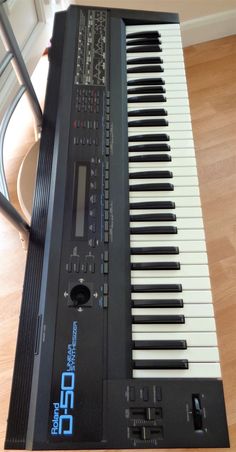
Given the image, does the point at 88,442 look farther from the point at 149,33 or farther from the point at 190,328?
the point at 149,33

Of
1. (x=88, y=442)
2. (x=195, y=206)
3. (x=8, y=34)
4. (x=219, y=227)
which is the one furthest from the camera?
(x=219, y=227)

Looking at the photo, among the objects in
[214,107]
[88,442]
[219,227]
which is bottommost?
[88,442]

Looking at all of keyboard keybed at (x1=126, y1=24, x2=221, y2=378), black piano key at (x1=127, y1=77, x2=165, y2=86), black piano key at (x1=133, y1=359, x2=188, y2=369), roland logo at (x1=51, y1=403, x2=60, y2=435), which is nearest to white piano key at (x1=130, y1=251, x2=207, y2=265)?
keyboard keybed at (x1=126, y1=24, x2=221, y2=378)

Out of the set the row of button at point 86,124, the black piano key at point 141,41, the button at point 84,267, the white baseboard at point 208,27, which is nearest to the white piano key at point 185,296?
the button at point 84,267

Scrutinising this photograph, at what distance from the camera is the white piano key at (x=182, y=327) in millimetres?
760

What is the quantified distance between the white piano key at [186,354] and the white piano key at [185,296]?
10 centimetres

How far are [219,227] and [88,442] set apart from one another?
114cm

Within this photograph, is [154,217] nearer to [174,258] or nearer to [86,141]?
[174,258]

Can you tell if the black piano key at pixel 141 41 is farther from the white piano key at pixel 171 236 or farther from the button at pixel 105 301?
the button at pixel 105 301

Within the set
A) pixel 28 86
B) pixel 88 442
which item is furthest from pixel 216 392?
→ pixel 28 86

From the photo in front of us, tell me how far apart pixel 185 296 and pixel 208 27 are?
182 cm

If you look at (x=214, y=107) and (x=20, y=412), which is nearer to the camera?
(x=20, y=412)

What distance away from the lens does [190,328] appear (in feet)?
2.51

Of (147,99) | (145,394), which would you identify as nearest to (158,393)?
(145,394)
